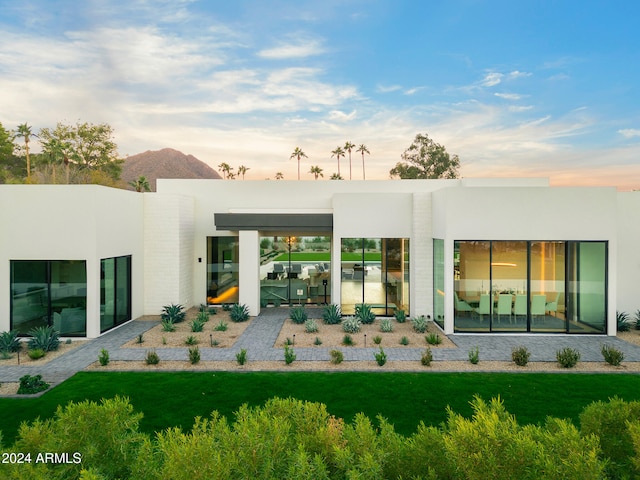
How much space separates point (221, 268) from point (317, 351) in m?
8.53

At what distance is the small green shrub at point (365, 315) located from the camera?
15.0 meters

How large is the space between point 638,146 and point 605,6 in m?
9.68

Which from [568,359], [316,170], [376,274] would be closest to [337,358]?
[568,359]

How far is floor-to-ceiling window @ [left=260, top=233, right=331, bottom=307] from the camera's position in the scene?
1808cm

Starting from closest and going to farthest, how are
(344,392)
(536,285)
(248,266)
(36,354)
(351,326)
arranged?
(344,392) → (36,354) → (536,285) → (351,326) → (248,266)

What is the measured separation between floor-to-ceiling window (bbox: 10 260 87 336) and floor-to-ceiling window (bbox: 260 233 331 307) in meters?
7.59

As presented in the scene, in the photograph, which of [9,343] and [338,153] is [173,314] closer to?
[9,343]

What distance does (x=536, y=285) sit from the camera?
1330 cm

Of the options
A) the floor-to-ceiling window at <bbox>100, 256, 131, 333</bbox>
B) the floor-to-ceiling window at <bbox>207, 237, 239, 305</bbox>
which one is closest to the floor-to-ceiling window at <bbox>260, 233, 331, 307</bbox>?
the floor-to-ceiling window at <bbox>207, 237, 239, 305</bbox>

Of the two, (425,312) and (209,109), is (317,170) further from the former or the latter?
(425,312)

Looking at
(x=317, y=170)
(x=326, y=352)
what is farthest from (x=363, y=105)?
(x=317, y=170)

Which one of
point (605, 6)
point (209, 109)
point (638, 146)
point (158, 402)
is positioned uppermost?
point (605, 6)

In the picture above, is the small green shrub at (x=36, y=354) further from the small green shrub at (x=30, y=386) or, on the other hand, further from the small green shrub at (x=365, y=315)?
the small green shrub at (x=365, y=315)

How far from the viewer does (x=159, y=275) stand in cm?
1628
